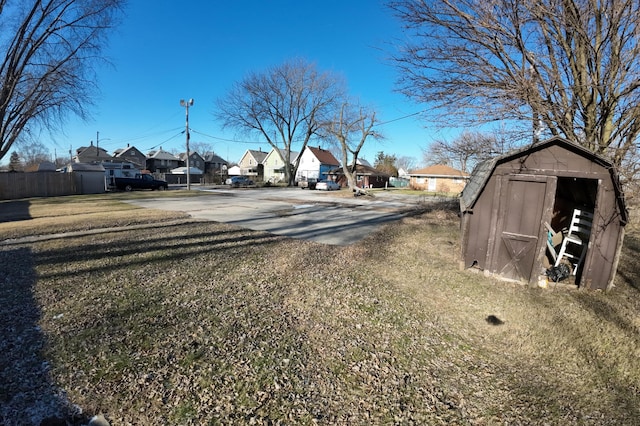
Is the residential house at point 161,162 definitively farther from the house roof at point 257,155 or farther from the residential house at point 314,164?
the residential house at point 314,164

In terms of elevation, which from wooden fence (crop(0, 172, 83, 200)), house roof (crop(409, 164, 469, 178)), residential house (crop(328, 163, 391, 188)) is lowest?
wooden fence (crop(0, 172, 83, 200))

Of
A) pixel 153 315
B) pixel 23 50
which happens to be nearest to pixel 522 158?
pixel 153 315

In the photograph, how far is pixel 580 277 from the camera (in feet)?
17.9

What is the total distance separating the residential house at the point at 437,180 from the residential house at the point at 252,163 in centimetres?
3077

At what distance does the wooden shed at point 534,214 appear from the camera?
495 centimetres

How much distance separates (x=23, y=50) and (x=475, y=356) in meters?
24.1

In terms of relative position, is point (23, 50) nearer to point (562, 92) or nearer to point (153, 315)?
point (153, 315)

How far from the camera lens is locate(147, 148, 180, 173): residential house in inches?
2586

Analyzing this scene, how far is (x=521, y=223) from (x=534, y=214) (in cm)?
25

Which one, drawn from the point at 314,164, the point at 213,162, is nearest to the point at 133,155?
the point at 213,162

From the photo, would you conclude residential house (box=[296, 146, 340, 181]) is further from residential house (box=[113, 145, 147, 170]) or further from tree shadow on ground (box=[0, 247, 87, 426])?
tree shadow on ground (box=[0, 247, 87, 426])

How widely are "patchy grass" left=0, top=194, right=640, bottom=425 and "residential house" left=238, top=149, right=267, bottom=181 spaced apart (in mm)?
57150

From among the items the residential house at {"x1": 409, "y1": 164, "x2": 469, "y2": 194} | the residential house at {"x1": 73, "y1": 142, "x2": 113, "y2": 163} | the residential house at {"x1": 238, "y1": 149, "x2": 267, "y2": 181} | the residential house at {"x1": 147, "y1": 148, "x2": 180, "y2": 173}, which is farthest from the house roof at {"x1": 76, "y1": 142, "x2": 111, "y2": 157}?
the residential house at {"x1": 409, "y1": 164, "x2": 469, "y2": 194}

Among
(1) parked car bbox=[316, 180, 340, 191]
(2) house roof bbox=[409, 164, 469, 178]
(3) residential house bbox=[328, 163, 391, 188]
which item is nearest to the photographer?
(1) parked car bbox=[316, 180, 340, 191]
